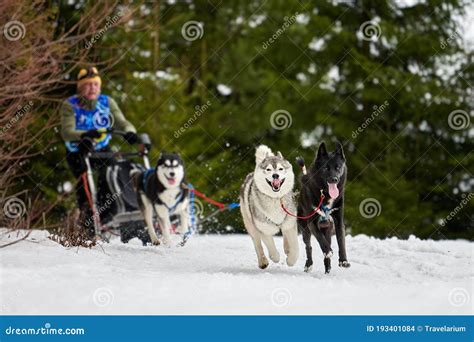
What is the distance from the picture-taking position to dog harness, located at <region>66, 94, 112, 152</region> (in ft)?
24.6

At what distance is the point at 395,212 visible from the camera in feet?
38.5

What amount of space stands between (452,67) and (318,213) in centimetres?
912

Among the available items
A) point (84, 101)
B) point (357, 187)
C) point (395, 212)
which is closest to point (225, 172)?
point (357, 187)

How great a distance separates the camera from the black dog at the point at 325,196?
467 centimetres

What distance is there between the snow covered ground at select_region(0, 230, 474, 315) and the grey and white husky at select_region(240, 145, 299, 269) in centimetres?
25

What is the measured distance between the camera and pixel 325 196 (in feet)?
15.5
